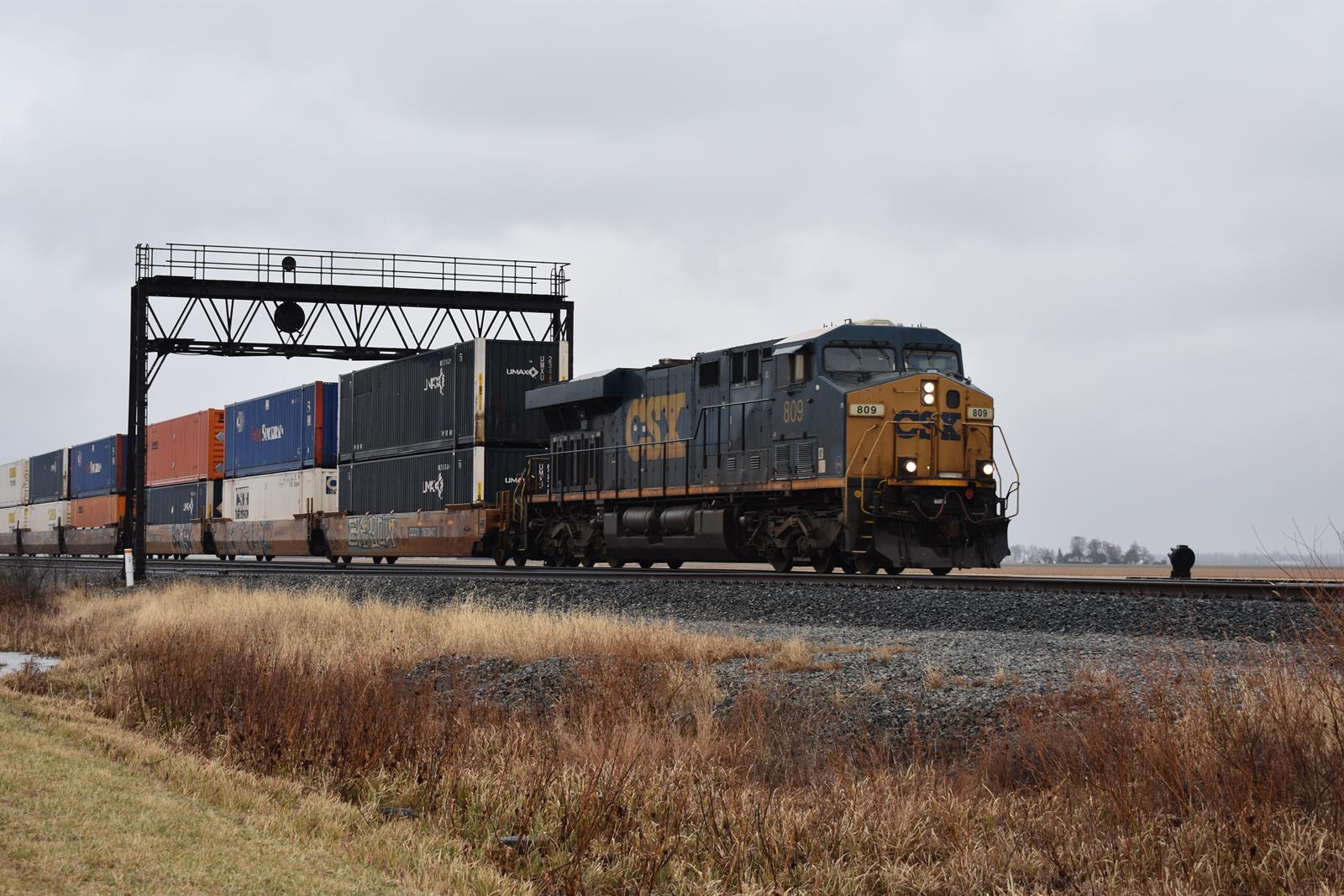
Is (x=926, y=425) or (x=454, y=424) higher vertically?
(x=454, y=424)

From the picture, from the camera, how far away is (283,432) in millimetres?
35594

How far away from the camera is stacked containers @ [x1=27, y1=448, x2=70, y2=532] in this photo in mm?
51188

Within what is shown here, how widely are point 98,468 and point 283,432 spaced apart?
15.2m

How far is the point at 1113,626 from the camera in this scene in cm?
1248

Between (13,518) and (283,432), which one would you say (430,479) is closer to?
(283,432)

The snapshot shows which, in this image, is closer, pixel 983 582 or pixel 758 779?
pixel 758 779

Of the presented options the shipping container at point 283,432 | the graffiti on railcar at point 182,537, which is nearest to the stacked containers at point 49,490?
the graffiti on railcar at point 182,537

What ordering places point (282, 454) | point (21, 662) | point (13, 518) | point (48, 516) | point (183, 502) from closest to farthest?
point (21, 662) → point (282, 454) → point (183, 502) → point (48, 516) → point (13, 518)

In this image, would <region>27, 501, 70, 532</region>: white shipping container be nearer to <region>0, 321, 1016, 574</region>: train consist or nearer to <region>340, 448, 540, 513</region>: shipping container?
<region>0, 321, 1016, 574</region>: train consist

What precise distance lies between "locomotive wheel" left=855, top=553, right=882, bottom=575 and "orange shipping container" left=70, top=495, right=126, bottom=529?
33481mm

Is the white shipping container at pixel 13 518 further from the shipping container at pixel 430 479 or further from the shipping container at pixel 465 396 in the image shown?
the shipping container at pixel 465 396

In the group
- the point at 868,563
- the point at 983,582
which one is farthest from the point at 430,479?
the point at 983,582

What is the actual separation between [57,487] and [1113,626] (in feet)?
162

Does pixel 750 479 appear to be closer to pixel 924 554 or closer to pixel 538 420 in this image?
pixel 924 554
